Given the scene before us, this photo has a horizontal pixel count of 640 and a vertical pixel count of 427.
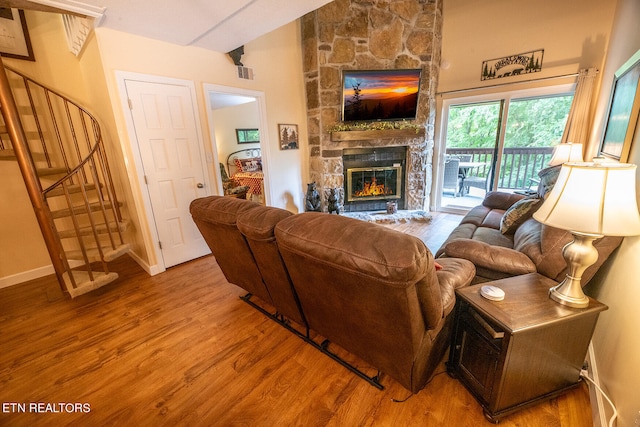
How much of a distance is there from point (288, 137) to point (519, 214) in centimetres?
322

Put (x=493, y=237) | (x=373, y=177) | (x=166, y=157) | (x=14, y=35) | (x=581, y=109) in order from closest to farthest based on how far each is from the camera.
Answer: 1. (x=493, y=237)
2. (x=14, y=35)
3. (x=166, y=157)
4. (x=581, y=109)
5. (x=373, y=177)

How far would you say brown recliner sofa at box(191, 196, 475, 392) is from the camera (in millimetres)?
909

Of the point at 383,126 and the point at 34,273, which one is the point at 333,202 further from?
the point at 34,273

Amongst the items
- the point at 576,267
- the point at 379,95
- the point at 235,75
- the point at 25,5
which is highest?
the point at 25,5

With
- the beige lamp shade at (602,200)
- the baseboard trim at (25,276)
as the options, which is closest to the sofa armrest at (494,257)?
the beige lamp shade at (602,200)

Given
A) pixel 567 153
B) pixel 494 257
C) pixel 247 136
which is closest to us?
pixel 494 257

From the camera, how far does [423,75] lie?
412cm

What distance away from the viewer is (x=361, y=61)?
401 centimetres

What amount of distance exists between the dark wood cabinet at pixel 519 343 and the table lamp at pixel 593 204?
13 centimetres

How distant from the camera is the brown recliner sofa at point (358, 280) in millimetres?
909

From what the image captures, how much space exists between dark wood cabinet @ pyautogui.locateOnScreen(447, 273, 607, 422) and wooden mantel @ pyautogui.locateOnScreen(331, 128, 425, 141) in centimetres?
336

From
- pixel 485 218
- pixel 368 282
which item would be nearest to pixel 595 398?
pixel 368 282

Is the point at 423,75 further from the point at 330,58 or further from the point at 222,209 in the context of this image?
the point at 222,209

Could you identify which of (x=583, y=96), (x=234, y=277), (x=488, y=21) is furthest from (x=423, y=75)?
(x=234, y=277)
